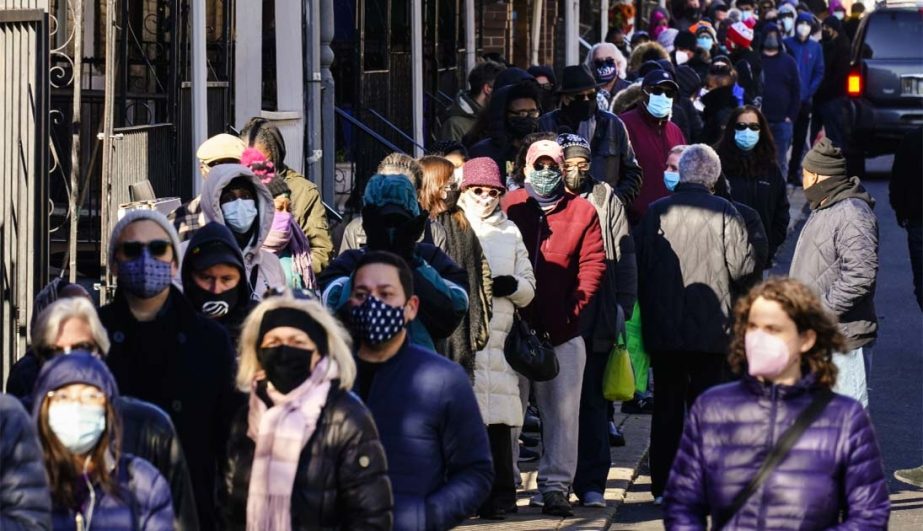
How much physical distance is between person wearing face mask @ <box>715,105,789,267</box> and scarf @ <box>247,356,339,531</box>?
686 centimetres

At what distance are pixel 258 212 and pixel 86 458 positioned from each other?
2338mm

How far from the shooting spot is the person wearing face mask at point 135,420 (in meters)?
4.80

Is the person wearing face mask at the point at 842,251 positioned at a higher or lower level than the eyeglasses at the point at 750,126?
lower

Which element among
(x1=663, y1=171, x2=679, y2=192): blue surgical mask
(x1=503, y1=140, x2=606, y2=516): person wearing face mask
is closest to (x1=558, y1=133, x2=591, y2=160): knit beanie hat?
(x1=503, y1=140, x2=606, y2=516): person wearing face mask

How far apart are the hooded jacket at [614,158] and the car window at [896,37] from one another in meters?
13.4

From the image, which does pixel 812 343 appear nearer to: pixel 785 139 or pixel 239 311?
pixel 239 311

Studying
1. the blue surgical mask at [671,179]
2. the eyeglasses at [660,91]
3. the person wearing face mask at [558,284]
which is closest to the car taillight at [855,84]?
the eyeglasses at [660,91]

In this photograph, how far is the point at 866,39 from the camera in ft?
78.3

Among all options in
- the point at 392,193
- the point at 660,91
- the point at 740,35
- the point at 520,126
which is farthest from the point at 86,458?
the point at 740,35

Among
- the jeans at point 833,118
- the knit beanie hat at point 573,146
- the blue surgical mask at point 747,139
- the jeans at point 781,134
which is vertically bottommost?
the knit beanie hat at point 573,146

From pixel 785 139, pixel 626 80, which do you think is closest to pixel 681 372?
pixel 626 80

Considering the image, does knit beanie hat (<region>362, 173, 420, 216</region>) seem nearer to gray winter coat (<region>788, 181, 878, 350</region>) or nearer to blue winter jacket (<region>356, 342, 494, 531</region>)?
blue winter jacket (<region>356, 342, 494, 531</region>)

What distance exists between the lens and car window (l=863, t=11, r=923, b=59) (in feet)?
78.2

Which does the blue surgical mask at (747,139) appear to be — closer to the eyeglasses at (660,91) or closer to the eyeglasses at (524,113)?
the eyeglasses at (660,91)
